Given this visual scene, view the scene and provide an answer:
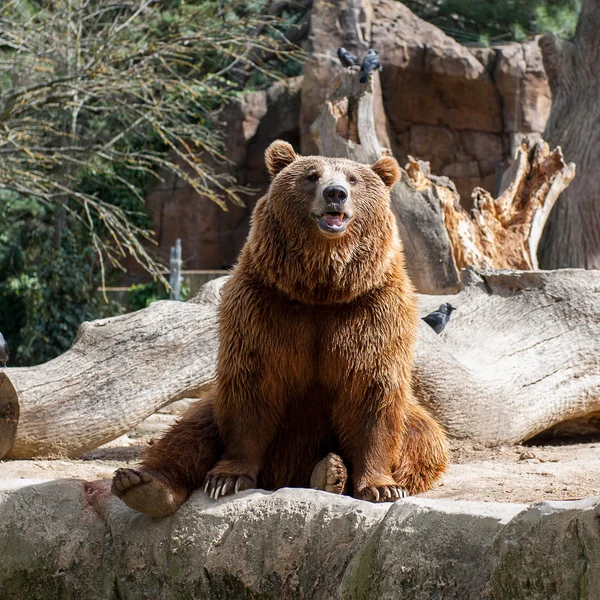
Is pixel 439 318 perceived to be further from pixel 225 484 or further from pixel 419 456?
pixel 225 484

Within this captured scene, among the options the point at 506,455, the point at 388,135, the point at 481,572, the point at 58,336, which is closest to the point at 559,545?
the point at 481,572

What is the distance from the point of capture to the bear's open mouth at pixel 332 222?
373 centimetres

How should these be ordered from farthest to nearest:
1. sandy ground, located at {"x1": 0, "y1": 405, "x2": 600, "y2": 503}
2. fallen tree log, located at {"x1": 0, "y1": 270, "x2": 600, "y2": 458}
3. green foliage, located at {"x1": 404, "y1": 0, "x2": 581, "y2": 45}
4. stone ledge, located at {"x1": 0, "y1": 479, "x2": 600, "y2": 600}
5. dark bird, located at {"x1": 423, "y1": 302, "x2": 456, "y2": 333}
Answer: green foliage, located at {"x1": 404, "y1": 0, "x2": 581, "y2": 45} < dark bird, located at {"x1": 423, "y1": 302, "x2": 456, "y2": 333} < fallen tree log, located at {"x1": 0, "y1": 270, "x2": 600, "y2": 458} < sandy ground, located at {"x1": 0, "y1": 405, "x2": 600, "y2": 503} < stone ledge, located at {"x1": 0, "y1": 479, "x2": 600, "y2": 600}

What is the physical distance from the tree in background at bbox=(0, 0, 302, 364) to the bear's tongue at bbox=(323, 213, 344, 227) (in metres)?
5.52

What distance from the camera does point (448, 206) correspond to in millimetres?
8281

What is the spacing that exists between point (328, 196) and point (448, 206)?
15.5 ft

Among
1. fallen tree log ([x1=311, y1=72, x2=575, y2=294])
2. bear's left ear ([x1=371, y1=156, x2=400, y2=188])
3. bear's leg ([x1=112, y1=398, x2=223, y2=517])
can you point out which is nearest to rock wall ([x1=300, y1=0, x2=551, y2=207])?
fallen tree log ([x1=311, y1=72, x2=575, y2=294])

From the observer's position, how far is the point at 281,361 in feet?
12.6

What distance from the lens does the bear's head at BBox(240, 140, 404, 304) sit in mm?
3820

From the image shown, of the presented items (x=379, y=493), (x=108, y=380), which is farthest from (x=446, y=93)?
(x=379, y=493)

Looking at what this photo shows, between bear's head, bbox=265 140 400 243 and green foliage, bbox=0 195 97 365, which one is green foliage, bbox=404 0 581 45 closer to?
green foliage, bbox=0 195 97 365

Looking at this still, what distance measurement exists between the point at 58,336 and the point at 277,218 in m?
9.62

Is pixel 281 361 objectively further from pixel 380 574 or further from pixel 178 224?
pixel 178 224

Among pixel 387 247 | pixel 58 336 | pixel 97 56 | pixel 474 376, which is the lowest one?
pixel 58 336
